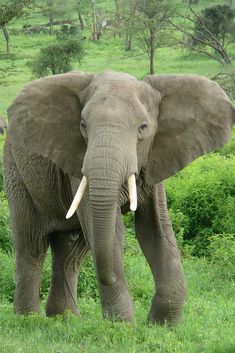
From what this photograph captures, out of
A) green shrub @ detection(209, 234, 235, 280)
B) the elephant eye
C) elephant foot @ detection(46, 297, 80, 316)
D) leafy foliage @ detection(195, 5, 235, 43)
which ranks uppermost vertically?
the elephant eye

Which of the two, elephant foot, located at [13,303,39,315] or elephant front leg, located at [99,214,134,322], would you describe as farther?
elephant foot, located at [13,303,39,315]

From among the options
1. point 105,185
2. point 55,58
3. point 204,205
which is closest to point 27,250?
point 105,185

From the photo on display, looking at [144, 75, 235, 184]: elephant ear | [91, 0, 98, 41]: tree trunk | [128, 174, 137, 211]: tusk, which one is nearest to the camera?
[128, 174, 137, 211]: tusk

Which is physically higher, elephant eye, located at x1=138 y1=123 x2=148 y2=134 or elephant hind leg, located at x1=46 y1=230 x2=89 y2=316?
elephant eye, located at x1=138 y1=123 x2=148 y2=134

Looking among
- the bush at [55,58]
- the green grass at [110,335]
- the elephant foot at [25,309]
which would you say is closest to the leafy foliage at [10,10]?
the bush at [55,58]

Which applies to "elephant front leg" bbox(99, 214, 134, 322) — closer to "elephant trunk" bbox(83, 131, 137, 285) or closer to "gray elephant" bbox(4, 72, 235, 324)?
"gray elephant" bbox(4, 72, 235, 324)

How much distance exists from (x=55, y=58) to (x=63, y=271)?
2742 cm

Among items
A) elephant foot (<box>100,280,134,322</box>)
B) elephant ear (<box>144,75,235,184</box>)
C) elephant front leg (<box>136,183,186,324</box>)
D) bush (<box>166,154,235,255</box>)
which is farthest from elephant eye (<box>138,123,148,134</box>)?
bush (<box>166,154,235,255</box>)

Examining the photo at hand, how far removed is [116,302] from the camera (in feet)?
18.1

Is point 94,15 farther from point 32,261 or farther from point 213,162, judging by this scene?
point 32,261

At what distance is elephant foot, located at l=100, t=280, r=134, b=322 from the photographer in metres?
5.49

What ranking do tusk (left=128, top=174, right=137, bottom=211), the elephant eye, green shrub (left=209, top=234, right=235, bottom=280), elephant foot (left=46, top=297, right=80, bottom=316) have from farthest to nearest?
green shrub (left=209, top=234, right=235, bottom=280) < elephant foot (left=46, top=297, right=80, bottom=316) < the elephant eye < tusk (left=128, top=174, right=137, bottom=211)

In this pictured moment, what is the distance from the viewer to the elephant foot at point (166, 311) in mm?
5719

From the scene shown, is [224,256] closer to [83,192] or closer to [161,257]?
[161,257]
